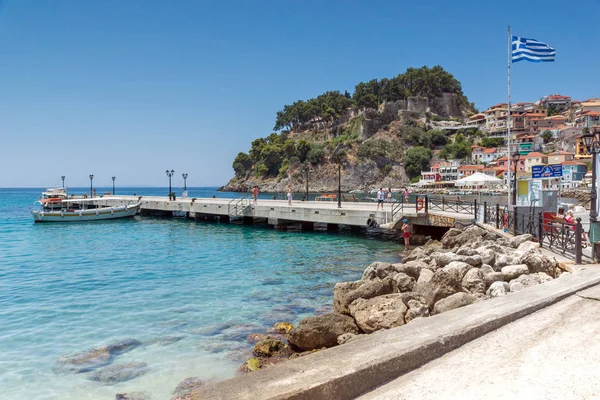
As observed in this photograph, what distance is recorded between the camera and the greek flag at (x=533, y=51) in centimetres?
1842

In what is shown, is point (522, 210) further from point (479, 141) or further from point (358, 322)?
point (479, 141)

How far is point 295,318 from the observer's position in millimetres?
10844

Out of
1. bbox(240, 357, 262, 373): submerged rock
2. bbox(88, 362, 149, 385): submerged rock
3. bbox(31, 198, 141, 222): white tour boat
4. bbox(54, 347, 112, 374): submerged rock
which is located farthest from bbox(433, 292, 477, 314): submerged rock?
bbox(31, 198, 141, 222): white tour boat

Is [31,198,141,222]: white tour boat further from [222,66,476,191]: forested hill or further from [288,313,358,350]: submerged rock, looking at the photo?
[222,66,476,191]: forested hill

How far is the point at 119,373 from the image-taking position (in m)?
7.89

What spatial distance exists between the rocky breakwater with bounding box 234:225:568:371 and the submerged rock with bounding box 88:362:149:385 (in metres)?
1.99

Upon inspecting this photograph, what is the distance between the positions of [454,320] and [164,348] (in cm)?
612

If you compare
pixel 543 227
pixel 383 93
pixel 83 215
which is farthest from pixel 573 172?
pixel 83 215

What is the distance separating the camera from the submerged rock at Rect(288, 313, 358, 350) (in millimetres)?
8359

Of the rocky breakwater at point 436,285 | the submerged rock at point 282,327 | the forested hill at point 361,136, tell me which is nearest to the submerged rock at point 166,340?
the submerged rock at point 282,327

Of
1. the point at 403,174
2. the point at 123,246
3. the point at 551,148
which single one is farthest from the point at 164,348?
the point at 551,148

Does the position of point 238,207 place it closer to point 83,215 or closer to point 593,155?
point 83,215

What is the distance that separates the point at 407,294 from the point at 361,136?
389 ft

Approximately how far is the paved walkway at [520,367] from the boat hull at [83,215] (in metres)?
42.6
